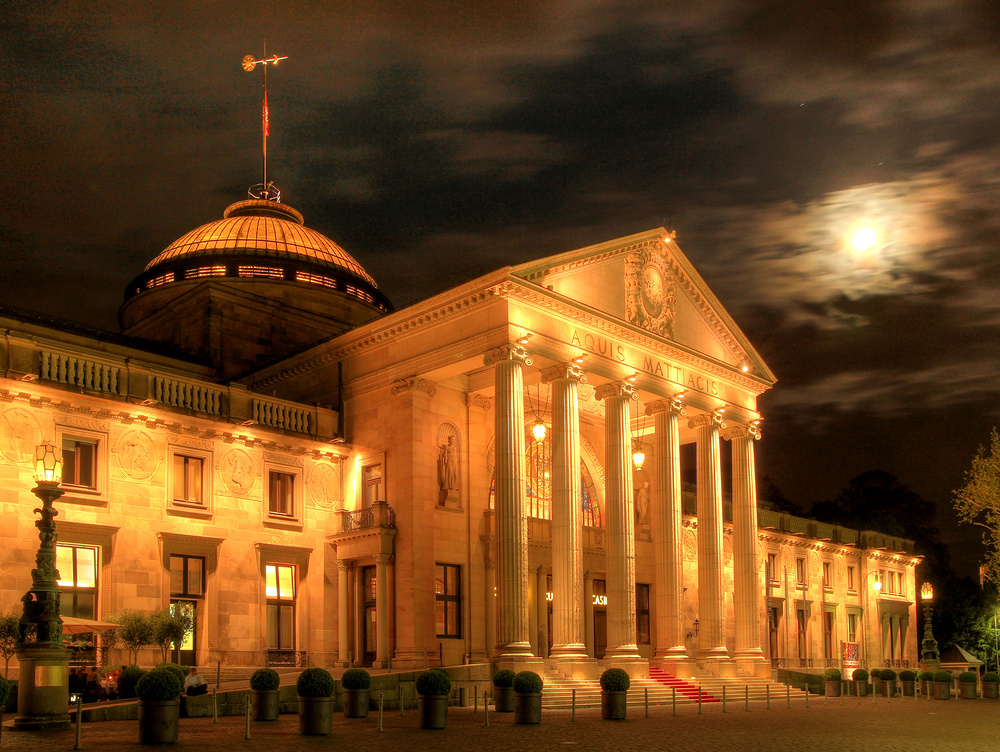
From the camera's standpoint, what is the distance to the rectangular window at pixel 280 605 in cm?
3894

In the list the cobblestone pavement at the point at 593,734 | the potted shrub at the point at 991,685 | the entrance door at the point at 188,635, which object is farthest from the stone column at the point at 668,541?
the entrance door at the point at 188,635

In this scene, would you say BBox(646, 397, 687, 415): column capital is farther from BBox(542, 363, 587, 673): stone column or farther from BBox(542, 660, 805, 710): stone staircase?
BBox(542, 660, 805, 710): stone staircase

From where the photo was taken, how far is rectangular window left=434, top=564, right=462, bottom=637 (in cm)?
3972

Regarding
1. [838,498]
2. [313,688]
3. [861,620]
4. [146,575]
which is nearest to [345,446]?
[146,575]

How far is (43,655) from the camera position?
20.7 meters

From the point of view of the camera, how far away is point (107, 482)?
112 feet

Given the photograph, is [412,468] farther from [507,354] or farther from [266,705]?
[266,705]

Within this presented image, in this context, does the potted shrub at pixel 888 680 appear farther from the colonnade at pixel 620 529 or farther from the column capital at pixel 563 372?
the column capital at pixel 563 372

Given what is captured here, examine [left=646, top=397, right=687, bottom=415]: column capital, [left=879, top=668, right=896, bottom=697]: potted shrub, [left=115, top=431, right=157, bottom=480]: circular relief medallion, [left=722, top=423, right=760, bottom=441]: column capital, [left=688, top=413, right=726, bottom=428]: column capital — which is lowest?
[left=879, top=668, right=896, bottom=697]: potted shrub

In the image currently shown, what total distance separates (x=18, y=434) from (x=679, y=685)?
2456 centimetres

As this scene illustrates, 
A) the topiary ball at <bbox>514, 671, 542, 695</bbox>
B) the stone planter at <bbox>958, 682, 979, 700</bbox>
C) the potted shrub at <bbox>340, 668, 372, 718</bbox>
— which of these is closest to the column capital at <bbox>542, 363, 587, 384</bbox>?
the topiary ball at <bbox>514, 671, 542, 695</bbox>

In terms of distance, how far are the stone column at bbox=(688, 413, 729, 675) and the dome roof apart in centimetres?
2232

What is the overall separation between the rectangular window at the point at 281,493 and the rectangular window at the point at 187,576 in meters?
3.61

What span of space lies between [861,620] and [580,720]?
168 ft
